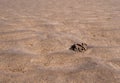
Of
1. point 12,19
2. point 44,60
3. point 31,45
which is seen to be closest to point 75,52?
point 44,60

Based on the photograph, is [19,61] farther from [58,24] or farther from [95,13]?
[95,13]

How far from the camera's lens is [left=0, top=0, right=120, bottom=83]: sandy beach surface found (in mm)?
1584

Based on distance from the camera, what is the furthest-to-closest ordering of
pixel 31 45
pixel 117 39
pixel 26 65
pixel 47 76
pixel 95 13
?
pixel 95 13 → pixel 117 39 → pixel 31 45 → pixel 26 65 → pixel 47 76

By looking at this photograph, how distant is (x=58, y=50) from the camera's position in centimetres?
201

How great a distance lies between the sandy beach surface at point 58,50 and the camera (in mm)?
1584

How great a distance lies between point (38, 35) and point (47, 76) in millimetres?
820

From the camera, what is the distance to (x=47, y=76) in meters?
1.58

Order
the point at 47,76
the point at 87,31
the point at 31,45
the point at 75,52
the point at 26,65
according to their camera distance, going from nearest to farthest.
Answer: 1. the point at 47,76
2. the point at 26,65
3. the point at 75,52
4. the point at 31,45
5. the point at 87,31

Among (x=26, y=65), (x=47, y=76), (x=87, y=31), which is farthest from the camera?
(x=87, y=31)

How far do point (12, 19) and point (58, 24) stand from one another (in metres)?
0.68

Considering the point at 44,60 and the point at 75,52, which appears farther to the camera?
the point at 75,52

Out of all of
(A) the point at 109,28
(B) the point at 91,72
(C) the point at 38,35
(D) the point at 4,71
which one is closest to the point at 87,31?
(A) the point at 109,28

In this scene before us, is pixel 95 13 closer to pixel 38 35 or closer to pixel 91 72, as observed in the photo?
pixel 38 35

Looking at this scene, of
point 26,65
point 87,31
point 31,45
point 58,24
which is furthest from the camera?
point 58,24
